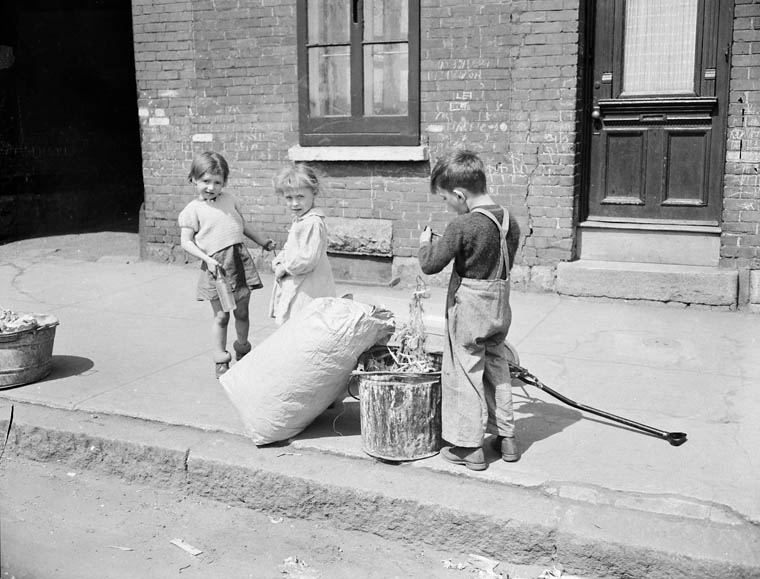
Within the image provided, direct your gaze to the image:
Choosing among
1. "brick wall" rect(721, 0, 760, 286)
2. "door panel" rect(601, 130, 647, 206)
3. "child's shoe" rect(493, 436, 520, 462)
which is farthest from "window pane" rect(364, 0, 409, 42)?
"child's shoe" rect(493, 436, 520, 462)

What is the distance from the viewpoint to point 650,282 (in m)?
7.23

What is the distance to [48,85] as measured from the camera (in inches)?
478

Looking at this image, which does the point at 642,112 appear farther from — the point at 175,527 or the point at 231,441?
the point at 175,527

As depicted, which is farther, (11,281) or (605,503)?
(11,281)

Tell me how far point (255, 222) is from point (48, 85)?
16.8 feet

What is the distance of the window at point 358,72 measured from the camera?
7973mm

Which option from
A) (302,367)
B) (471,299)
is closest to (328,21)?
(302,367)

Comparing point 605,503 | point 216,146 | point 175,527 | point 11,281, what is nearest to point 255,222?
point 216,146

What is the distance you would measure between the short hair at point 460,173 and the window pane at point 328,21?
4573mm

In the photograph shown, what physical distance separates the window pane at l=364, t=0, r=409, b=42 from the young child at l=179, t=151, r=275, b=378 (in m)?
3.14

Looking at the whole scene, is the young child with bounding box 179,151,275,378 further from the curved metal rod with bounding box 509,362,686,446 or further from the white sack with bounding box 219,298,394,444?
the curved metal rod with bounding box 509,362,686,446

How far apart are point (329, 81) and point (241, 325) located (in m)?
3.53

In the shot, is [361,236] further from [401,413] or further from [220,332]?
[401,413]

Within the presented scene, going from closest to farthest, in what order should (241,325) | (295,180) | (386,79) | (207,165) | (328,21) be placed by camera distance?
(295,180)
(207,165)
(241,325)
(386,79)
(328,21)
